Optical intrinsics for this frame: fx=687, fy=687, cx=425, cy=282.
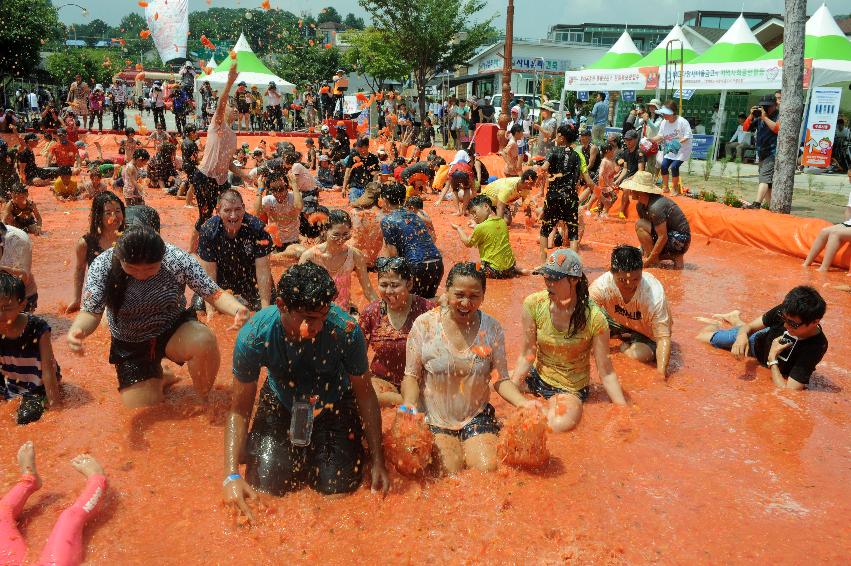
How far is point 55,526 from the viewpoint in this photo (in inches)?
136

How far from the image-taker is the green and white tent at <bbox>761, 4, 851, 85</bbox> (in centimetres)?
1627

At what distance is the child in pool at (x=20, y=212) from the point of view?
9.79m

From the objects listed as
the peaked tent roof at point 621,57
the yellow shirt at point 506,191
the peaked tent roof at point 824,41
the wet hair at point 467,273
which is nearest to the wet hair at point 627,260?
the wet hair at point 467,273

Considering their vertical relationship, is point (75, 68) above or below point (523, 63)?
below

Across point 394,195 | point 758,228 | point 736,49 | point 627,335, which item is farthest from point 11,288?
point 736,49

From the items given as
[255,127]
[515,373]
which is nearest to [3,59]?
[255,127]

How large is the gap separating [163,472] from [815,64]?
→ 17.7 meters

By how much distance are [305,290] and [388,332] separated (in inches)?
59.6

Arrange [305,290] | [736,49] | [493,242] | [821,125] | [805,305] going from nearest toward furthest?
[305,290], [805,305], [493,242], [821,125], [736,49]

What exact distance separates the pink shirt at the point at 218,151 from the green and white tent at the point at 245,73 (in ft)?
67.2

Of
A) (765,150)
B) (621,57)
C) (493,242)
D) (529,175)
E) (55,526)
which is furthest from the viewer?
(621,57)

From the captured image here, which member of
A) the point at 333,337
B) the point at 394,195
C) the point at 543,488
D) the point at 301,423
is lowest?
the point at 543,488

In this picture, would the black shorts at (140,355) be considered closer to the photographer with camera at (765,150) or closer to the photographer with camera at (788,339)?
the photographer with camera at (788,339)

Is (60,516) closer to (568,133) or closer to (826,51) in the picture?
(568,133)
